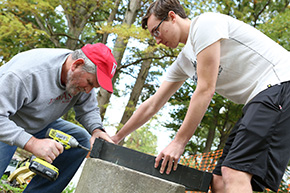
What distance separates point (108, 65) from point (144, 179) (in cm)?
110

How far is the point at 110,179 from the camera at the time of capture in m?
2.05

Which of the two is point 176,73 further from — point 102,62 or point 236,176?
point 236,176

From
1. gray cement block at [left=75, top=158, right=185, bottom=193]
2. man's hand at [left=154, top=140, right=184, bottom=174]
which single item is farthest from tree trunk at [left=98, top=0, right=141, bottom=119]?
man's hand at [left=154, top=140, right=184, bottom=174]

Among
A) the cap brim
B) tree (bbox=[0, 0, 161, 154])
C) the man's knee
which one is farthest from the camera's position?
tree (bbox=[0, 0, 161, 154])

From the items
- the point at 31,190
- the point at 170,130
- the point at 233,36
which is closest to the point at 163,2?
the point at 233,36

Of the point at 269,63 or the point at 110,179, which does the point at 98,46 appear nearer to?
the point at 110,179

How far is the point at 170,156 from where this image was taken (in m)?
1.99

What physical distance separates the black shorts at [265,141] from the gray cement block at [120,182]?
0.45 meters

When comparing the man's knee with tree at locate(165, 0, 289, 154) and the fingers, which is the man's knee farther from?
tree at locate(165, 0, 289, 154)

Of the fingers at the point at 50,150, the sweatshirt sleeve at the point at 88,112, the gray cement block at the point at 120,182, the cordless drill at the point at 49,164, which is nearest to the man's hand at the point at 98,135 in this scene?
the sweatshirt sleeve at the point at 88,112

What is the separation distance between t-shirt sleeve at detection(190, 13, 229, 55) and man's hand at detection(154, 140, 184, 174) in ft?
2.17

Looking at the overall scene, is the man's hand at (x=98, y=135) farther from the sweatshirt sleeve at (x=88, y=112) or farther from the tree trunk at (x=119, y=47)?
the tree trunk at (x=119, y=47)

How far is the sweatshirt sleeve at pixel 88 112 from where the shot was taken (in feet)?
10.1

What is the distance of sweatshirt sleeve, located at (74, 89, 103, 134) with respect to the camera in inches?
121
